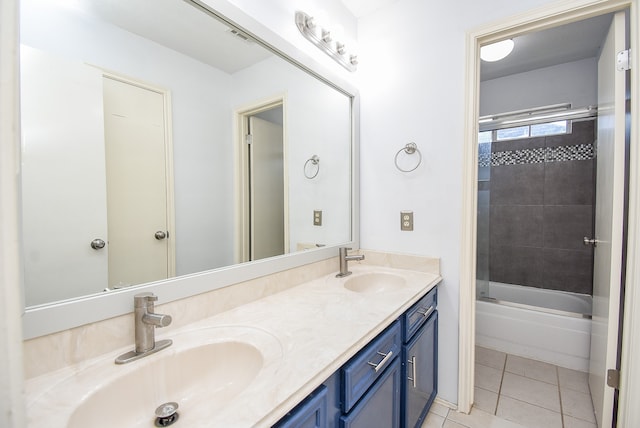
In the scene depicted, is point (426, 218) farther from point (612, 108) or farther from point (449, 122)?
point (612, 108)

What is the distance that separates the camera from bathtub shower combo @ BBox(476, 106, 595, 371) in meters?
2.59

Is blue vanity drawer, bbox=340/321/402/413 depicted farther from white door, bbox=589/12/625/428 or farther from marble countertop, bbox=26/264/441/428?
white door, bbox=589/12/625/428

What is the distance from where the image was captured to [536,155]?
285 cm

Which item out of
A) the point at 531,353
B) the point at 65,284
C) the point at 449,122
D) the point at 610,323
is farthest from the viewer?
the point at 531,353

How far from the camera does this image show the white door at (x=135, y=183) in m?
0.90

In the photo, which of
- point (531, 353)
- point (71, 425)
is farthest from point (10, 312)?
point (531, 353)

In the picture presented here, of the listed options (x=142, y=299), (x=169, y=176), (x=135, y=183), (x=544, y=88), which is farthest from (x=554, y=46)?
(x=142, y=299)

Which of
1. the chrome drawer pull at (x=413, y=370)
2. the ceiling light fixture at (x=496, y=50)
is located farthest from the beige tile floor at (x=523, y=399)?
the ceiling light fixture at (x=496, y=50)

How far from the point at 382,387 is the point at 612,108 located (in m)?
1.72

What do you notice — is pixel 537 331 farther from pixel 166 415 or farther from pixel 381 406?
pixel 166 415

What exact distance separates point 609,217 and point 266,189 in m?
1.72

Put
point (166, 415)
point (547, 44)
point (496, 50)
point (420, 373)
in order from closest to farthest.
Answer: point (166, 415)
point (420, 373)
point (496, 50)
point (547, 44)

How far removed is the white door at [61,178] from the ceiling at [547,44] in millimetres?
1662

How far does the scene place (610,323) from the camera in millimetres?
1351
